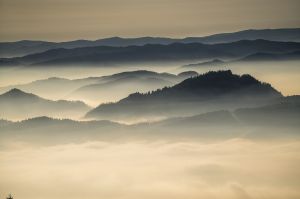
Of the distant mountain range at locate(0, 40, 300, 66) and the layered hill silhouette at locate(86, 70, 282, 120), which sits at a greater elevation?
the layered hill silhouette at locate(86, 70, 282, 120)

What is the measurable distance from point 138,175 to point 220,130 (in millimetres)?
14051

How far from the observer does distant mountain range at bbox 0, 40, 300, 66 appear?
2453cm

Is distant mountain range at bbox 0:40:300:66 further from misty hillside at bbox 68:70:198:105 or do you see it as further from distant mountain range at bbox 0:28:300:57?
misty hillside at bbox 68:70:198:105

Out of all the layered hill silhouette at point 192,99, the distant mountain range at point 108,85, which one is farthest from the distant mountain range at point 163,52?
the layered hill silhouette at point 192,99

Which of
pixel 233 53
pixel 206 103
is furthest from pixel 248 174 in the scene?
pixel 206 103

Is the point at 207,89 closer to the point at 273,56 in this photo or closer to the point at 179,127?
the point at 179,127

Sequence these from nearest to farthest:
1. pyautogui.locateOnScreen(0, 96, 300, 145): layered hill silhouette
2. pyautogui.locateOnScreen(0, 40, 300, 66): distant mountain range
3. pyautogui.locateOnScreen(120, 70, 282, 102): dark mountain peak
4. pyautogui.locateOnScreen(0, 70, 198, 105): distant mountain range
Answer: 1. pyautogui.locateOnScreen(0, 40, 300, 66): distant mountain range
2. pyautogui.locateOnScreen(0, 96, 300, 145): layered hill silhouette
3. pyautogui.locateOnScreen(0, 70, 198, 105): distant mountain range
4. pyautogui.locateOnScreen(120, 70, 282, 102): dark mountain peak

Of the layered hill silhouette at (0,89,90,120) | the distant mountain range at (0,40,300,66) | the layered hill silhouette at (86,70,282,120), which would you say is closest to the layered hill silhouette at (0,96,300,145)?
the layered hill silhouette at (86,70,282,120)

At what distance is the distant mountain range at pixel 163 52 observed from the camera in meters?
24.5

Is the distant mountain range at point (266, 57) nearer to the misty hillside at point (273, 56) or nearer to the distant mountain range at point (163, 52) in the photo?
the misty hillside at point (273, 56)

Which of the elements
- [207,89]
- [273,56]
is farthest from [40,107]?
[273,56]

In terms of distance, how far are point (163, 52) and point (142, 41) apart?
1.59 metres

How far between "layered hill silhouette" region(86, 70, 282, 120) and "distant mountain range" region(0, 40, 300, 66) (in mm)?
6812

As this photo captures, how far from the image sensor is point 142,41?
83.5 ft
